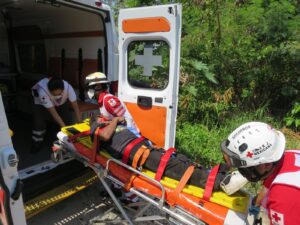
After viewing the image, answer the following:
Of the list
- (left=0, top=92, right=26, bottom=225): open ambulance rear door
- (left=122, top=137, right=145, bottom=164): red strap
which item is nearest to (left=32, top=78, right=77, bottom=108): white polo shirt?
(left=122, top=137, right=145, bottom=164): red strap

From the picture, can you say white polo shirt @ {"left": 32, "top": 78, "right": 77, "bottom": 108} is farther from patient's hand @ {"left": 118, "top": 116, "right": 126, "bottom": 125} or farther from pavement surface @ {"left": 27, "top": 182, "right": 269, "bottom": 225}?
patient's hand @ {"left": 118, "top": 116, "right": 126, "bottom": 125}

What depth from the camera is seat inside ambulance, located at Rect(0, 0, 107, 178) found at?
4.60 meters

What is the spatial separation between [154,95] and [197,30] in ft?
9.59

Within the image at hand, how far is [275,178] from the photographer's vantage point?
5.91 feet

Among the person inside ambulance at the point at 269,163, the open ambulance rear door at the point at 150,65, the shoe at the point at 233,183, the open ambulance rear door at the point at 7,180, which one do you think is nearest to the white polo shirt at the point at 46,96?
the open ambulance rear door at the point at 150,65

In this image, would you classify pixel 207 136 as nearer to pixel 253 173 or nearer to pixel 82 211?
pixel 82 211

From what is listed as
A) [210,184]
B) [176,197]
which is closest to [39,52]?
[176,197]

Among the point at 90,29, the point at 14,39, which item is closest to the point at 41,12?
the point at 90,29

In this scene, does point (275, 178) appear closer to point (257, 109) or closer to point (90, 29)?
point (90, 29)

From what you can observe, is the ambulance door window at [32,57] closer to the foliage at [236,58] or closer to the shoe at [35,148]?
the shoe at [35,148]

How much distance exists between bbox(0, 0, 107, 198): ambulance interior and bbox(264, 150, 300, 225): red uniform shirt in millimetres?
2899

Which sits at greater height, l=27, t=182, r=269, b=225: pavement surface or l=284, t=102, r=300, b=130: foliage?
l=284, t=102, r=300, b=130: foliage

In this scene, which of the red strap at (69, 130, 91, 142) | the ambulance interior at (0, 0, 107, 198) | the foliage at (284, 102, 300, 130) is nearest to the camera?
the red strap at (69, 130, 91, 142)

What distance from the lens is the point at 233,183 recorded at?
88.1 inches
